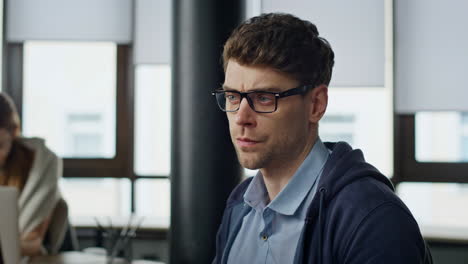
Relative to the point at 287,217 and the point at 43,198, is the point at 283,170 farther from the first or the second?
the point at 43,198

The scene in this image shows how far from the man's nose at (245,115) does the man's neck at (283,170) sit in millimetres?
113

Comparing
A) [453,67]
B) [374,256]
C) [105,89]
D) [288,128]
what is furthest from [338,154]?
[105,89]

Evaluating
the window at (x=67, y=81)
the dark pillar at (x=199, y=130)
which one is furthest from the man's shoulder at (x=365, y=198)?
the window at (x=67, y=81)

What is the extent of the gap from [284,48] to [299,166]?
0.81 ft

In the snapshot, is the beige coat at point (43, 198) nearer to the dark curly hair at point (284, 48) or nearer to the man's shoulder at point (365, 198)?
the dark curly hair at point (284, 48)

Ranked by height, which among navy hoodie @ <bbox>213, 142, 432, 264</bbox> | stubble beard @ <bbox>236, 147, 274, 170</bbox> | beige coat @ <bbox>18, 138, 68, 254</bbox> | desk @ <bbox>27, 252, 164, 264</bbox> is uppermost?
stubble beard @ <bbox>236, 147, 274, 170</bbox>

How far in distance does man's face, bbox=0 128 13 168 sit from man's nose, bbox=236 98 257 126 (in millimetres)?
2319

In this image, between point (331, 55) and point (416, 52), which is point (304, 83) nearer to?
point (331, 55)

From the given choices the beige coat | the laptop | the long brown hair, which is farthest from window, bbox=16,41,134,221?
the laptop

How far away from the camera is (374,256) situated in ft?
3.94

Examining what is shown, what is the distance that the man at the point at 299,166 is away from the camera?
4.06ft

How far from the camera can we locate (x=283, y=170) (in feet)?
4.77

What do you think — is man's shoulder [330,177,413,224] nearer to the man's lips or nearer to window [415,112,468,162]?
the man's lips

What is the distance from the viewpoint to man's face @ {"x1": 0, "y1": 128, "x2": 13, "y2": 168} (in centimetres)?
341
